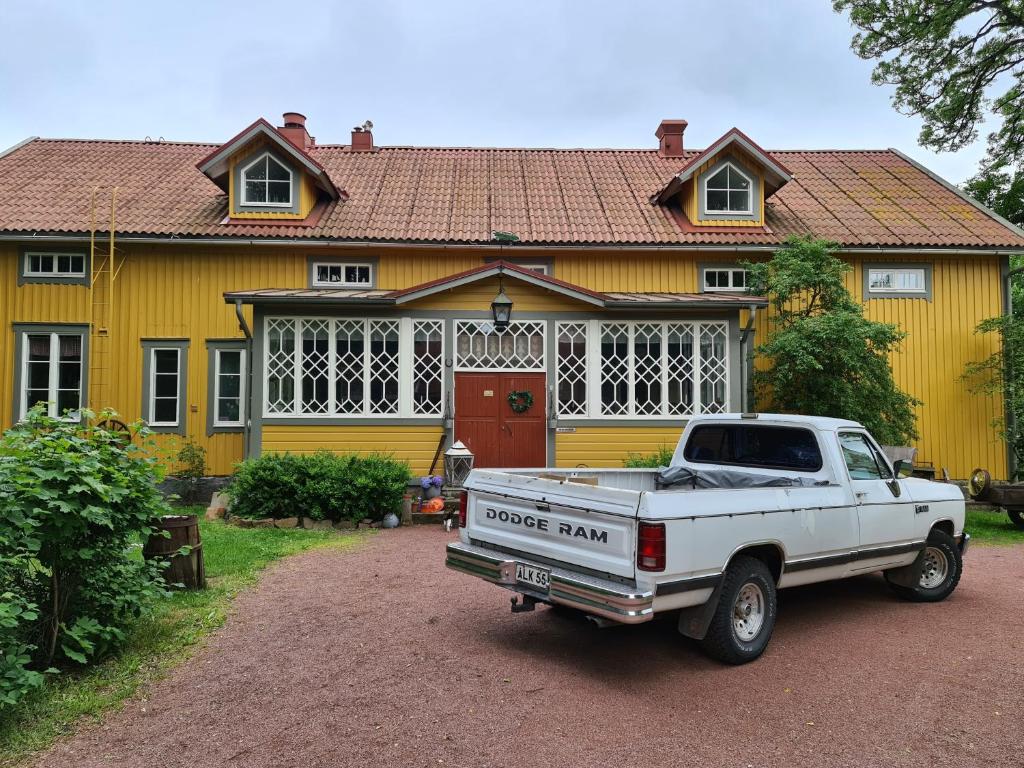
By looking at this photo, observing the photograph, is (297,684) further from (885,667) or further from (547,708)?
(885,667)

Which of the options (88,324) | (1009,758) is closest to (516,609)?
(1009,758)

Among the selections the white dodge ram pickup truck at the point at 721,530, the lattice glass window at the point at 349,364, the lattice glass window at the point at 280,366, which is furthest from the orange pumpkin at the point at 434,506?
the white dodge ram pickup truck at the point at 721,530

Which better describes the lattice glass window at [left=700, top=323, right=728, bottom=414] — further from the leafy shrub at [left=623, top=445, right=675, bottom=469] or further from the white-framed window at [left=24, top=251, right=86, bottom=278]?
the white-framed window at [left=24, top=251, right=86, bottom=278]

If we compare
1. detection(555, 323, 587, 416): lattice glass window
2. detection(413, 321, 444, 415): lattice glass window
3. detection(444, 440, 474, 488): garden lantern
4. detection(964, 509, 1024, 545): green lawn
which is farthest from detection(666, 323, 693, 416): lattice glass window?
detection(964, 509, 1024, 545): green lawn

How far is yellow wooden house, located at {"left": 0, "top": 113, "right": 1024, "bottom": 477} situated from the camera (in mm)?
11141

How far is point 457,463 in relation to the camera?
10.3 m

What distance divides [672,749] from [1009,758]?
1.71 meters

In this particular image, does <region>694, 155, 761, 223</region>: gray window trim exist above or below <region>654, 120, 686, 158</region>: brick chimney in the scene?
below

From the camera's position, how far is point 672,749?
3422 mm

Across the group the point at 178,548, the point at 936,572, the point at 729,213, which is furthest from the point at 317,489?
the point at 729,213

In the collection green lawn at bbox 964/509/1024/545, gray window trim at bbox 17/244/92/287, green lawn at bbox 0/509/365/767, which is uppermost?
gray window trim at bbox 17/244/92/287

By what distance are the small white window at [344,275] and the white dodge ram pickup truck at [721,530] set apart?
805cm

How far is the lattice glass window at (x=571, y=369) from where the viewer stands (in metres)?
11.4

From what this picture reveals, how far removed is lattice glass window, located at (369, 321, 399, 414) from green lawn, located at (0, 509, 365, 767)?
361 centimetres
